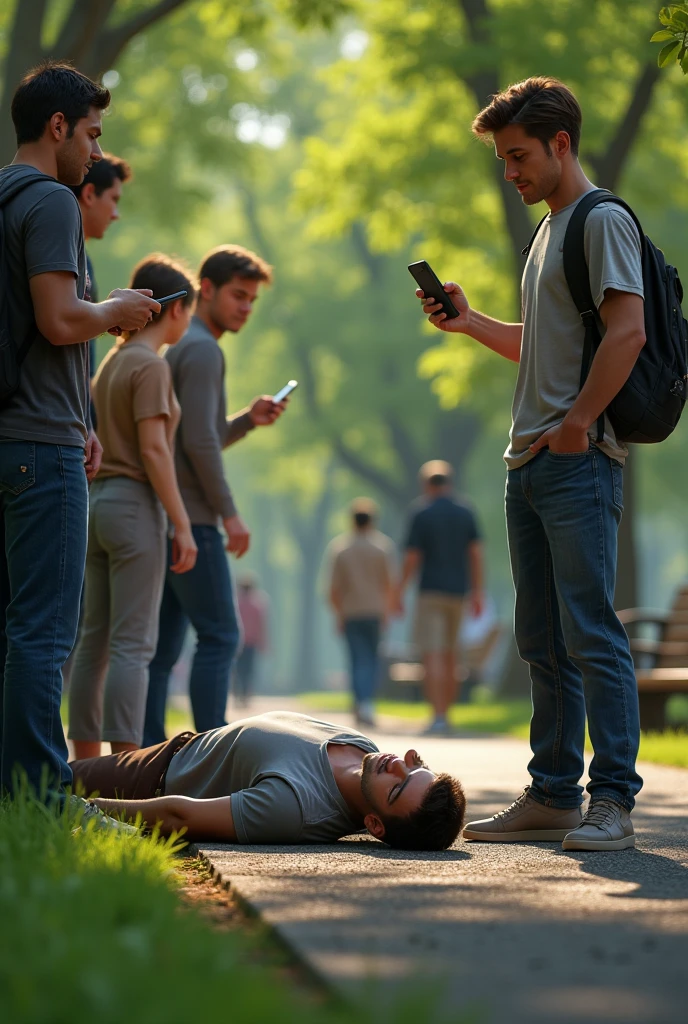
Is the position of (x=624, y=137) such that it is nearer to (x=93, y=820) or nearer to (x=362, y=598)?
(x=362, y=598)

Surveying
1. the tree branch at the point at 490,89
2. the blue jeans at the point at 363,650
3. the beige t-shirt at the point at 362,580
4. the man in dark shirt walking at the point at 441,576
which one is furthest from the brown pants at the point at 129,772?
the tree branch at the point at 490,89

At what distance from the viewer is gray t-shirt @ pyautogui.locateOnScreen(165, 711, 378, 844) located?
15.8 ft

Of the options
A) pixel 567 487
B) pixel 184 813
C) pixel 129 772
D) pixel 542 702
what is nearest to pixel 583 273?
pixel 567 487

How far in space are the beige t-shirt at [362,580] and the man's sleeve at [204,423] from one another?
811cm

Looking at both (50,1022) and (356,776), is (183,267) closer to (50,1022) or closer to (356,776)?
(356,776)

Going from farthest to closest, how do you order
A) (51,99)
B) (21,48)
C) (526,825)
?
1. (21,48)
2. (526,825)
3. (51,99)

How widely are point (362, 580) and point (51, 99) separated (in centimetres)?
1065

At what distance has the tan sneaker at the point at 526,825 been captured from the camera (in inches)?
206

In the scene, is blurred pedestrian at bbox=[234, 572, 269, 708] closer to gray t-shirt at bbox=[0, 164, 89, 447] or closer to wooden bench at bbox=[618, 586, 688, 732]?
wooden bench at bbox=[618, 586, 688, 732]

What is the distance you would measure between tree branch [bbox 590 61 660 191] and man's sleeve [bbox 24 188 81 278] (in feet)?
37.9

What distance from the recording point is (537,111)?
504cm

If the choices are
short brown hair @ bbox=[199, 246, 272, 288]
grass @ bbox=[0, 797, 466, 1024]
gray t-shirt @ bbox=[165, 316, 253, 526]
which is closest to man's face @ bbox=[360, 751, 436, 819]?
grass @ bbox=[0, 797, 466, 1024]

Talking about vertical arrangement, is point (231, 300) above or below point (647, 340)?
above

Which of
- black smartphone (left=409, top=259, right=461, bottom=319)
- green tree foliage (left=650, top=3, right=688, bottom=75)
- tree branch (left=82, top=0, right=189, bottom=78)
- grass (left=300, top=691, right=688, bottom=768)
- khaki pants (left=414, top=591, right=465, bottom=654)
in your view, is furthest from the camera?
khaki pants (left=414, top=591, right=465, bottom=654)
